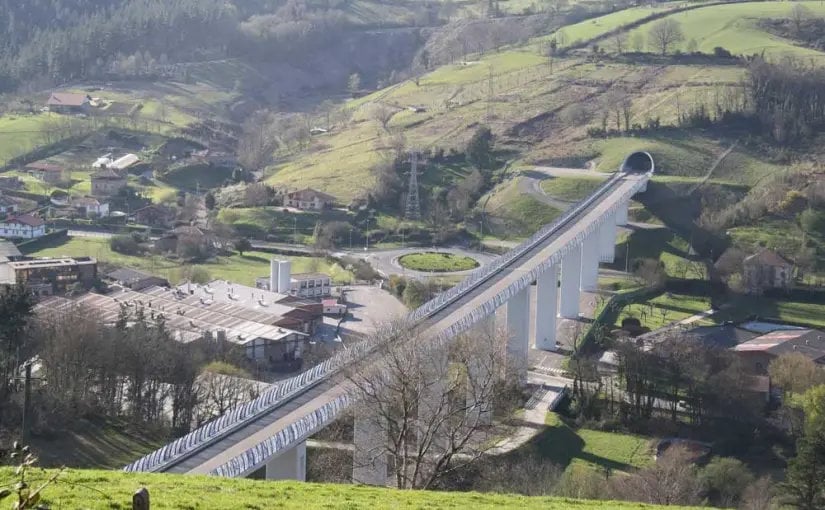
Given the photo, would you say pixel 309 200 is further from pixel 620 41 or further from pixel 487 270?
pixel 620 41

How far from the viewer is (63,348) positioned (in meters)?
28.0

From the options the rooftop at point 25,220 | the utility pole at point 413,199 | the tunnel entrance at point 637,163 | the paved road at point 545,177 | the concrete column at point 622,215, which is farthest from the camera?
the tunnel entrance at point 637,163

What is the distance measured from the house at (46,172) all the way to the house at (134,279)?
744 inches

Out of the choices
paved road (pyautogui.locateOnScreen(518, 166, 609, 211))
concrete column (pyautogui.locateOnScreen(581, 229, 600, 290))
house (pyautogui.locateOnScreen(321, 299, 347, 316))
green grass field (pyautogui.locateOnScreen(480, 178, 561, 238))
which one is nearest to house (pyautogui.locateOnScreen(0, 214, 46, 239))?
house (pyautogui.locateOnScreen(321, 299, 347, 316))

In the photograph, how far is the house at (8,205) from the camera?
2170 inches

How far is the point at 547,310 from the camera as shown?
38562mm

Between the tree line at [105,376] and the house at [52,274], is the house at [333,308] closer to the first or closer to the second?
the house at [52,274]

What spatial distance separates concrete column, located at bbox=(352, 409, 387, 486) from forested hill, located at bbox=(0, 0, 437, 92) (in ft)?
223

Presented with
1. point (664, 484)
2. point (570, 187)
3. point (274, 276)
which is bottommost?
point (274, 276)

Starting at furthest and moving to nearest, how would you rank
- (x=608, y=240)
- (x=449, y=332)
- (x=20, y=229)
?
(x=20, y=229), (x=608, y=240), (x=449, y=332)

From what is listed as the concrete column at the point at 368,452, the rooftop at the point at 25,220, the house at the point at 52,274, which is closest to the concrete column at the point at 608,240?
the house at the point at 52,274

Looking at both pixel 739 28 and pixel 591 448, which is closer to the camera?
pixel 591 448

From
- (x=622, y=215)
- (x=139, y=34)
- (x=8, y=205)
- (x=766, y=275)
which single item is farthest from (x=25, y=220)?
(x=139, y=34)

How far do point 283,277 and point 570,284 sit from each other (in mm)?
10418
